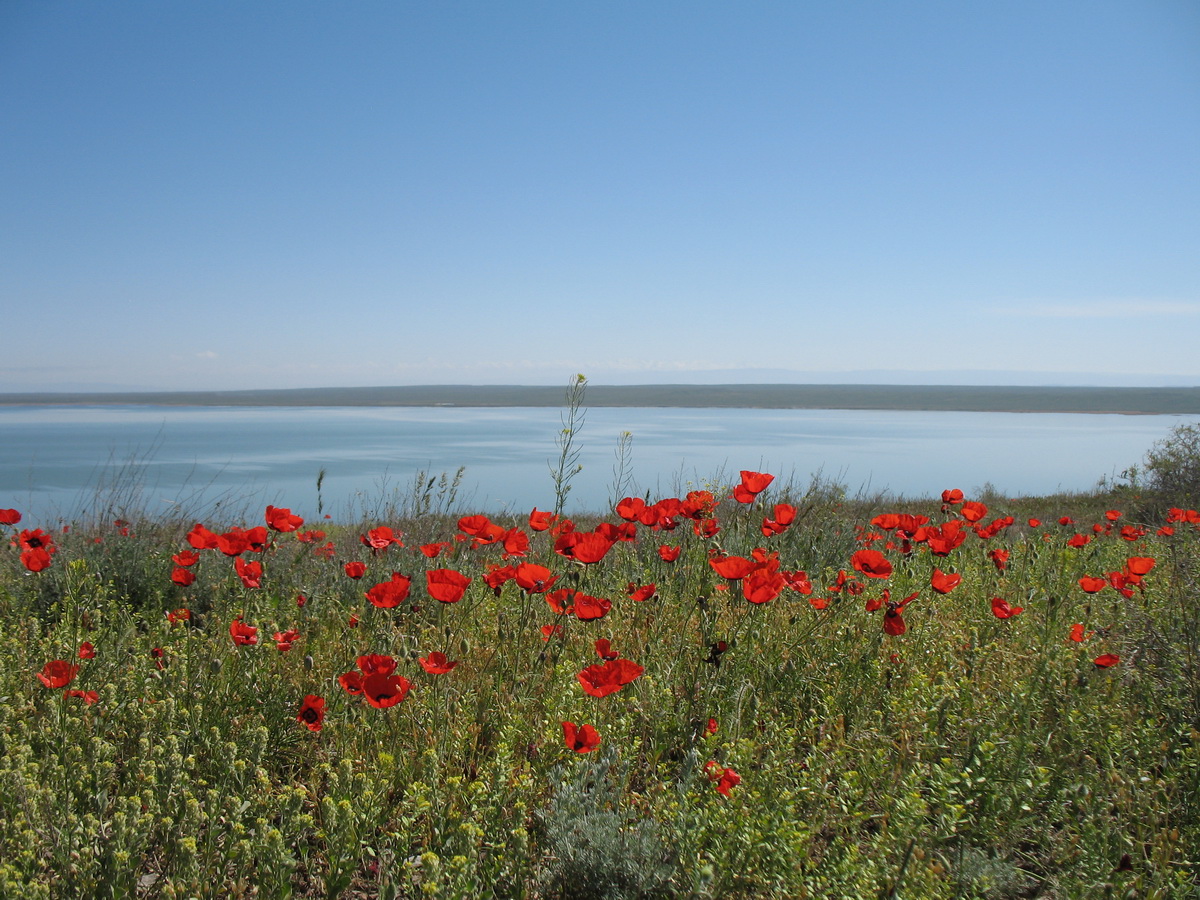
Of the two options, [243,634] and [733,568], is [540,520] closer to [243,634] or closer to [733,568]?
[733,568]

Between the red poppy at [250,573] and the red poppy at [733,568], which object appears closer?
the red poppy at [733,568]

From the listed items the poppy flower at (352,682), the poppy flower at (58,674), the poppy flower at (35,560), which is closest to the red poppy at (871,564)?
the poppy flower at (352,682)

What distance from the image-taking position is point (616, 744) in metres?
2.01

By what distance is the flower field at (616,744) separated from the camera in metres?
1.60

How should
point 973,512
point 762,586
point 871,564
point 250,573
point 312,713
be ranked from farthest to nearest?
point 973,512
point 250,573
point 871,564
point 762,586
point 312,713

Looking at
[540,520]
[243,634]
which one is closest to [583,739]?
[243,634]

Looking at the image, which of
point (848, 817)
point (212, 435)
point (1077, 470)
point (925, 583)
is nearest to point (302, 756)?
point (848, 817)

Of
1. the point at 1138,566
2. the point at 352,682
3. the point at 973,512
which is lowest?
the point at 352,682

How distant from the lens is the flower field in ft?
5.26

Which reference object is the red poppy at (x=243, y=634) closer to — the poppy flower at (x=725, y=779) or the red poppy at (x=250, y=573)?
the red poppy at (x=250, y=573)

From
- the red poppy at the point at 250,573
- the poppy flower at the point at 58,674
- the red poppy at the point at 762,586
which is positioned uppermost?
the red poppy at the point at 762,586

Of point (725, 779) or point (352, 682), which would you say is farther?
point (352, 682)

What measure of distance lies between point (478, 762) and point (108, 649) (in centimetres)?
142

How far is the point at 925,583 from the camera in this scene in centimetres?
385
